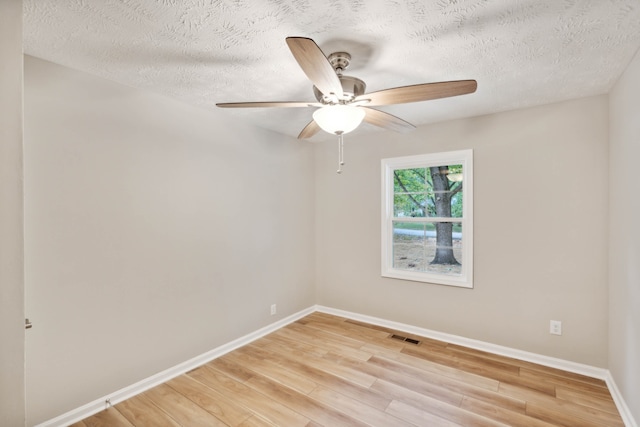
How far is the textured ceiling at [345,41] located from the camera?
4.77 feet

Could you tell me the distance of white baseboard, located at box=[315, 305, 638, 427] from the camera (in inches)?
84.2

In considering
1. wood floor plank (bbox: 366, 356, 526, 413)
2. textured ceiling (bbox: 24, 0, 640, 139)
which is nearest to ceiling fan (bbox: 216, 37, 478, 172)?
textured ceiling (bbox: 24, 0, 640, 139)

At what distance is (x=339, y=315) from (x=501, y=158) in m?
2.64

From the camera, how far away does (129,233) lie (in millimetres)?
2318

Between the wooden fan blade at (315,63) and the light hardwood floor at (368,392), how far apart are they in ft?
6.98

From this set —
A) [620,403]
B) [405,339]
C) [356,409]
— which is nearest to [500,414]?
[620,403]

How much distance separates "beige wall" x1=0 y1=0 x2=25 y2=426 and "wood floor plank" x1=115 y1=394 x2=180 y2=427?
1103 millimetres

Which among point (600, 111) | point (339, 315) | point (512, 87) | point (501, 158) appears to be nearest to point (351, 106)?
point (512, 87)

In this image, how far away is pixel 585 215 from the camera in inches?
102

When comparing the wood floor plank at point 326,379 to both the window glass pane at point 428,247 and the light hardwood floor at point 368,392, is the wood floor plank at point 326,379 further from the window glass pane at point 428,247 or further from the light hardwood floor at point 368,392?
the window glass pane at point 428,247

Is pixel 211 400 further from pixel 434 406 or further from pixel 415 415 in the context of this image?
pixel 434 406

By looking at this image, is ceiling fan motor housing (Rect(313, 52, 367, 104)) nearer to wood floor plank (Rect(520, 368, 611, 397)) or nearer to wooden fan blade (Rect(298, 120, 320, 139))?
wooden fan blade (Rect(298, 120, 320, 139))

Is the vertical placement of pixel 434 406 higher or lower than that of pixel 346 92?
lower

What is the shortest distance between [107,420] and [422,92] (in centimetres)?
292
